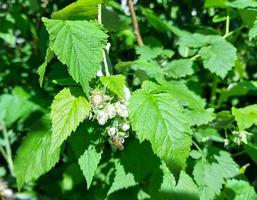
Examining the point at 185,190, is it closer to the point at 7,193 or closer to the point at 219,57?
the point at 219,57

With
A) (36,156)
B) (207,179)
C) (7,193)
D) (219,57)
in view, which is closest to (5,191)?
(7,193)

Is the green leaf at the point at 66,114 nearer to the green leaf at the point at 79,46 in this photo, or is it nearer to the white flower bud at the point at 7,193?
the green leaf at the point at 79,46

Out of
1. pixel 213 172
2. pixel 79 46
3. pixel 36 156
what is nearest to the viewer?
pixel 79 46

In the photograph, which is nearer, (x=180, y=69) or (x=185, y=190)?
(x=185, y=190)

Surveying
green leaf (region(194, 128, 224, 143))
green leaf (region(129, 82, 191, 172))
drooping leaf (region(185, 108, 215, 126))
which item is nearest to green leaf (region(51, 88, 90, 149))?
green leaf (region(129, 82, 191, 172))

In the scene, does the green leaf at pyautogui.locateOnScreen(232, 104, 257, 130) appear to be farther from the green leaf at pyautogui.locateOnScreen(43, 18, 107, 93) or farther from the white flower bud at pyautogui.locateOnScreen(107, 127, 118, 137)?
the green leaf at pyautogui.locateOnScreen(43, 18, 107, 93)

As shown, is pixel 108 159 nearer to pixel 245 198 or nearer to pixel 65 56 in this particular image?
pixel 245 198
